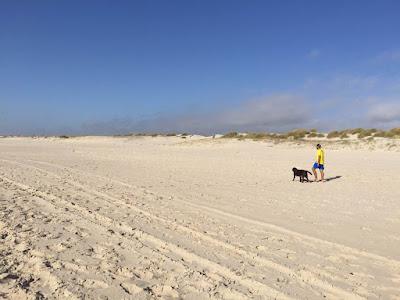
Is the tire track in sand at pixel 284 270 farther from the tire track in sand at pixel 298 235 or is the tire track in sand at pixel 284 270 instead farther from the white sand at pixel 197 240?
the tire track in sand at pixel 298 235

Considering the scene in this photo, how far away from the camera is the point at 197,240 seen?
325 inches

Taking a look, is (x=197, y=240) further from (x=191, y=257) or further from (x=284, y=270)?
(x=284, y=270)

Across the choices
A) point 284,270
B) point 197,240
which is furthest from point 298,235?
point 284,270

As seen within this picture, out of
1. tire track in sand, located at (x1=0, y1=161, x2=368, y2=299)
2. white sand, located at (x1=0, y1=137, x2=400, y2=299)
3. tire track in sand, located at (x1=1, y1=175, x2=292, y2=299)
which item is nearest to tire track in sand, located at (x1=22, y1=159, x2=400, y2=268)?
white sand, located at (x1=0, y1=137, x2=400, y2=299)

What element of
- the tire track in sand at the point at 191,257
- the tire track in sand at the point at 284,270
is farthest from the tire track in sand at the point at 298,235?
the tire track in sand at the point at 191,257

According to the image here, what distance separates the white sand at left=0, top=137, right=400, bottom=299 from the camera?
19.5ft

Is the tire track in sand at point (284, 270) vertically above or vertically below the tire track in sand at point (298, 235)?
above

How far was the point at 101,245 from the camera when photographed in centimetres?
770

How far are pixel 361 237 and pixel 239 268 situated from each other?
344cm

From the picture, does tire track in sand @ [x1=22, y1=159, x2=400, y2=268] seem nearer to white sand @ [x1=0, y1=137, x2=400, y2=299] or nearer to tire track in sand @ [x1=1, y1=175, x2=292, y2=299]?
white sand @ [x1=0, y1=137, x2=400, y2=299]

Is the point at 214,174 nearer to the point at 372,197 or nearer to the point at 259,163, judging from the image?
the point at 259,163

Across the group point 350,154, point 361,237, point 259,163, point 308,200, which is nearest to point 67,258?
point 361,237

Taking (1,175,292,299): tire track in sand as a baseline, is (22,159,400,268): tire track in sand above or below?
below

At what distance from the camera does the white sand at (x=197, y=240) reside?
594 cm
